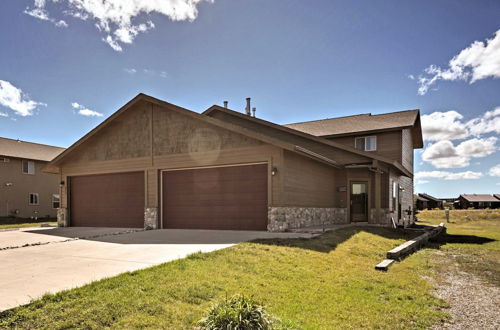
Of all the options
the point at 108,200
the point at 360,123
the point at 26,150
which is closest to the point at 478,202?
the point at 360,123

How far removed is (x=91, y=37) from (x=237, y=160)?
9.31 m

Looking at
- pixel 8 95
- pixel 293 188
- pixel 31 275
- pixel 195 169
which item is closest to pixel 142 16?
pixel 195 169

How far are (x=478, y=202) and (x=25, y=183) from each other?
71846mm

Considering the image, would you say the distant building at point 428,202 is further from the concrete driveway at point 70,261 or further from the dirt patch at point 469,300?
the concrete driveway at point 70,261

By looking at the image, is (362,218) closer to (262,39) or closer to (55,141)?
(262,39)

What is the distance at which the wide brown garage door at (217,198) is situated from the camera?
43.2ft

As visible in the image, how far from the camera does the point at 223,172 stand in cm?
1391

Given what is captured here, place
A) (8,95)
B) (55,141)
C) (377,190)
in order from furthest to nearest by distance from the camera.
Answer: (55,141) < (8,95) < (377,190)

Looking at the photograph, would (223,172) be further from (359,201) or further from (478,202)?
(478,202)

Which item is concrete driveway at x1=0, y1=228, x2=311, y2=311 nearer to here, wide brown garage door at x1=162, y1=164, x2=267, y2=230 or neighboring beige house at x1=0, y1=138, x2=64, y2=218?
wide brown garage door at x1=162, y1=164, x2=267, y2=230

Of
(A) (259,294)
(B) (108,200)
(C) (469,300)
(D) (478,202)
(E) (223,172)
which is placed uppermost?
(E) (223,172)

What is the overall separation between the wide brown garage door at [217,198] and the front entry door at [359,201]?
6988 mm

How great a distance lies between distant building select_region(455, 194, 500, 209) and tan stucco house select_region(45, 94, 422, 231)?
53.7m

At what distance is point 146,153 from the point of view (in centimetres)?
1566
